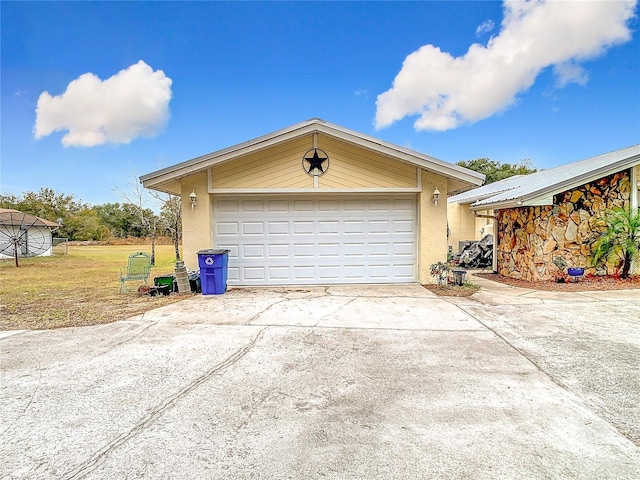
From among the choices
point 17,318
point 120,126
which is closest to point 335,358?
point 17,318

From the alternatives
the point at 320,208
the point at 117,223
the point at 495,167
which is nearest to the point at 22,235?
the point at 320,208

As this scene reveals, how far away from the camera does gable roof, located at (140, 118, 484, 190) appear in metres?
8.34

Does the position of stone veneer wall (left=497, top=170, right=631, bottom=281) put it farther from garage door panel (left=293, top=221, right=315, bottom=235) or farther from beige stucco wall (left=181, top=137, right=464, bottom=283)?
garage door panel (left=293, top=221, right=315, bottom=235)

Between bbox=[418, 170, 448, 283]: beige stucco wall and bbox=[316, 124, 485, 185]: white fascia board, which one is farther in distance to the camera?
bbox=[418, 170, 448, 283]: beige stucco wall

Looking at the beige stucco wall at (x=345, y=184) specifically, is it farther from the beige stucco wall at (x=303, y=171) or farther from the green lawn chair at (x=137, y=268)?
the green lawn chair at (x=137, y=268)

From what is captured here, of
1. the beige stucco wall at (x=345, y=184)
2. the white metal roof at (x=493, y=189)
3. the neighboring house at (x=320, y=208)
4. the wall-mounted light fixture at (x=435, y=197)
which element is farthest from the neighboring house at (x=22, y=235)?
the white metal roof at (x=493, y=189)

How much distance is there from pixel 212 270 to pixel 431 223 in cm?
558

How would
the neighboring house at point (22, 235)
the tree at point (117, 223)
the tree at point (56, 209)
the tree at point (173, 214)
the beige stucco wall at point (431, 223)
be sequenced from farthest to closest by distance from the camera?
the tree at point (117, 223) → the tree at point (56, 209) → the neighboring house at point (22, 235) → the tree at point (173, 214) → the beige stucco wall at point (431, 223)

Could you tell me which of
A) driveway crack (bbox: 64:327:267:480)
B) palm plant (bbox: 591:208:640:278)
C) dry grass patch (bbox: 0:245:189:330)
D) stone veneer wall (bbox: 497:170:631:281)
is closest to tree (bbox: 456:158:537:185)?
stone veneer wall (bbox: 497:170:631:281)

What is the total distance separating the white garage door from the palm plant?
4937 millimetres

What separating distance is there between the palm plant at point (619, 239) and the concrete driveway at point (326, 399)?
4.32 meters

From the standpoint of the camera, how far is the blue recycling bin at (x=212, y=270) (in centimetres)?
798

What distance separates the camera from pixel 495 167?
33.1 meters

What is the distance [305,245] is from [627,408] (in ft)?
23.2
